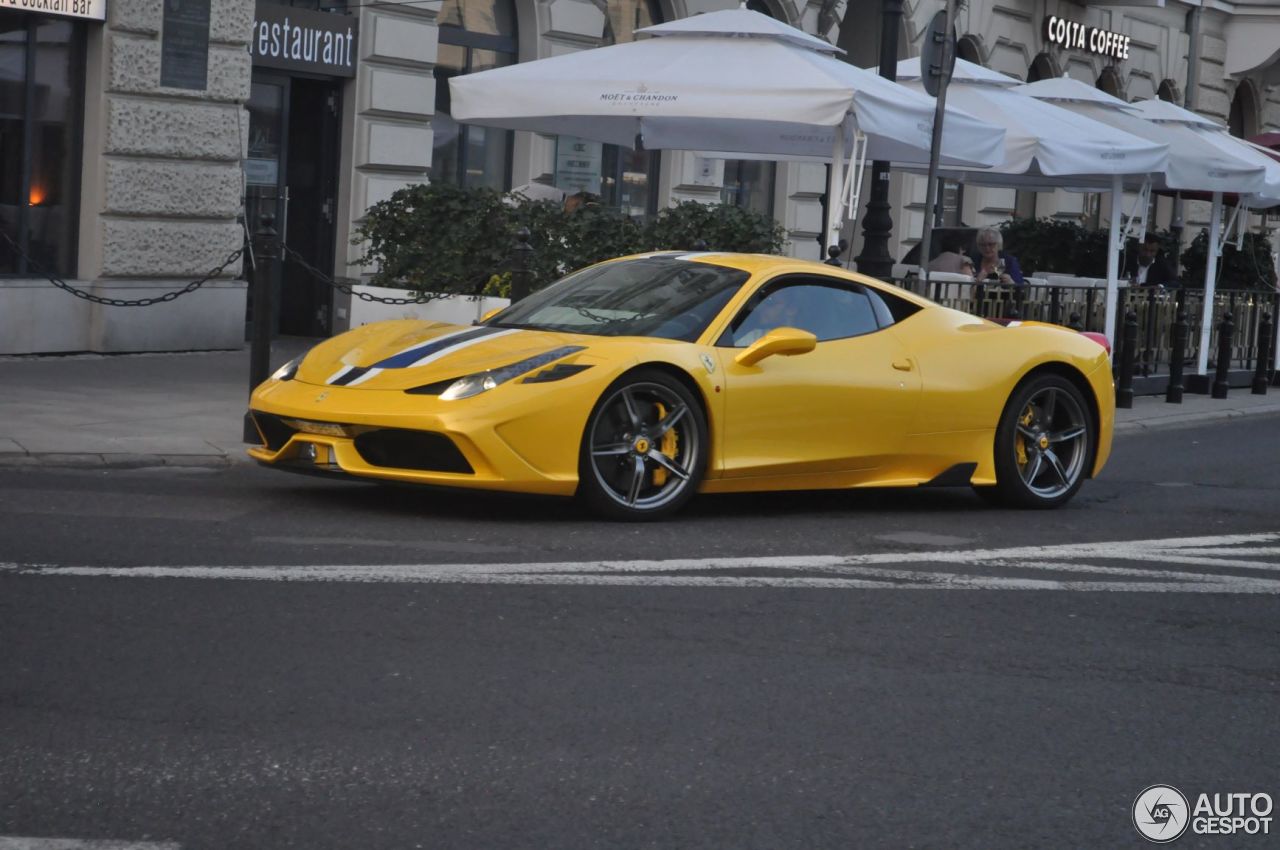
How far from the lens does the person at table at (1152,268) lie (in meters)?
22.1

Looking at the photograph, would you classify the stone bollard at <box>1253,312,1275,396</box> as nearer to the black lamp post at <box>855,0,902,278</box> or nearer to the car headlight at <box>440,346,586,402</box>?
the black lamp post at <box>855,0,902,278</box>

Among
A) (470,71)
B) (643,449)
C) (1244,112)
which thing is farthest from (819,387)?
(1244,112)

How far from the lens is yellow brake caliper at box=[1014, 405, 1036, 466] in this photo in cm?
1009

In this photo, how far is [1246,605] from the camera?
24.3ft

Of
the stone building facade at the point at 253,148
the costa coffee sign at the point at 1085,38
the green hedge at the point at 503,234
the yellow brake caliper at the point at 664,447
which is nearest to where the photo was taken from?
the yellow brake caliper at the point at 664,447

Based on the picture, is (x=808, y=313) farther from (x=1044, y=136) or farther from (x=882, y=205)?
(x=1044, y=136)

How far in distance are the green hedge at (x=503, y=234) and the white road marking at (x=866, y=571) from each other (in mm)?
6654

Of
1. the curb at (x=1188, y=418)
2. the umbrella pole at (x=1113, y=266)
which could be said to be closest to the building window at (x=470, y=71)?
the umbrella pole at (x=1113, y=266)

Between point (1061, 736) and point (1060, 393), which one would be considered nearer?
point (1061, 736)

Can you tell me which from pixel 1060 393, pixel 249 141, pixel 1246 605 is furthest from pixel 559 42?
pixel 1246 605

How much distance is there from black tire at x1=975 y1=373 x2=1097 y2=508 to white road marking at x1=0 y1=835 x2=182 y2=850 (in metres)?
6.65

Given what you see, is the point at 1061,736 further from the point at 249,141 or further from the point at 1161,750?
the point at 249,141

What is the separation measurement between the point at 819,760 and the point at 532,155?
55.1 feet

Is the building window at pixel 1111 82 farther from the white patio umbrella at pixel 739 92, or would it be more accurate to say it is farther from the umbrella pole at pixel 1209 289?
the white patio umbrella at pixel 739 92
